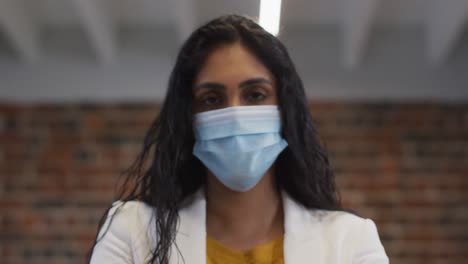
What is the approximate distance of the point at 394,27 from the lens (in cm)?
466

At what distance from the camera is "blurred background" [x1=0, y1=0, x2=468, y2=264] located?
4660 mm

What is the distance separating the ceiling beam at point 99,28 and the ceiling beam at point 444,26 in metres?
2.03

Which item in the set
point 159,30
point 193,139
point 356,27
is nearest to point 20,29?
point 159,30

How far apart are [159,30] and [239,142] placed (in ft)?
10.5

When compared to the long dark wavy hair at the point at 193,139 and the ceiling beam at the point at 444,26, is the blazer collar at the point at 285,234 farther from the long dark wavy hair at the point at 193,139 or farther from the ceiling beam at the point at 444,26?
the ceiling beam at the point at 444,26

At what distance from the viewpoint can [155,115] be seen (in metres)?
4.75

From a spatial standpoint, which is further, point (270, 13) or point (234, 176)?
point (270, 13)

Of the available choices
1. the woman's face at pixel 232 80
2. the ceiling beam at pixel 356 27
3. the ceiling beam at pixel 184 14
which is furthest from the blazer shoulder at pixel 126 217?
the ceiling beam at pixel 356 27

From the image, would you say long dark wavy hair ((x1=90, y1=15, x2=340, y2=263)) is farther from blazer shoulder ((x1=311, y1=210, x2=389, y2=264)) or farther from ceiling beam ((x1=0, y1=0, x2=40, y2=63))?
ceiling beam ((x1=0, y1=0, x2=40, y2=63))

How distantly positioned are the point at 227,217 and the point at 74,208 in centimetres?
334

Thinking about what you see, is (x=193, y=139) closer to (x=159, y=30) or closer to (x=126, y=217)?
(x=126, y=217)

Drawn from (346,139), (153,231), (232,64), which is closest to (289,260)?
(153,231)

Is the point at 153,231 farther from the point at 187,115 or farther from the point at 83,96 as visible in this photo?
the point at 83,96

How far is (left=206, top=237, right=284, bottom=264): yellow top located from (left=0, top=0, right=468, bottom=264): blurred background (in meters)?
3.16
